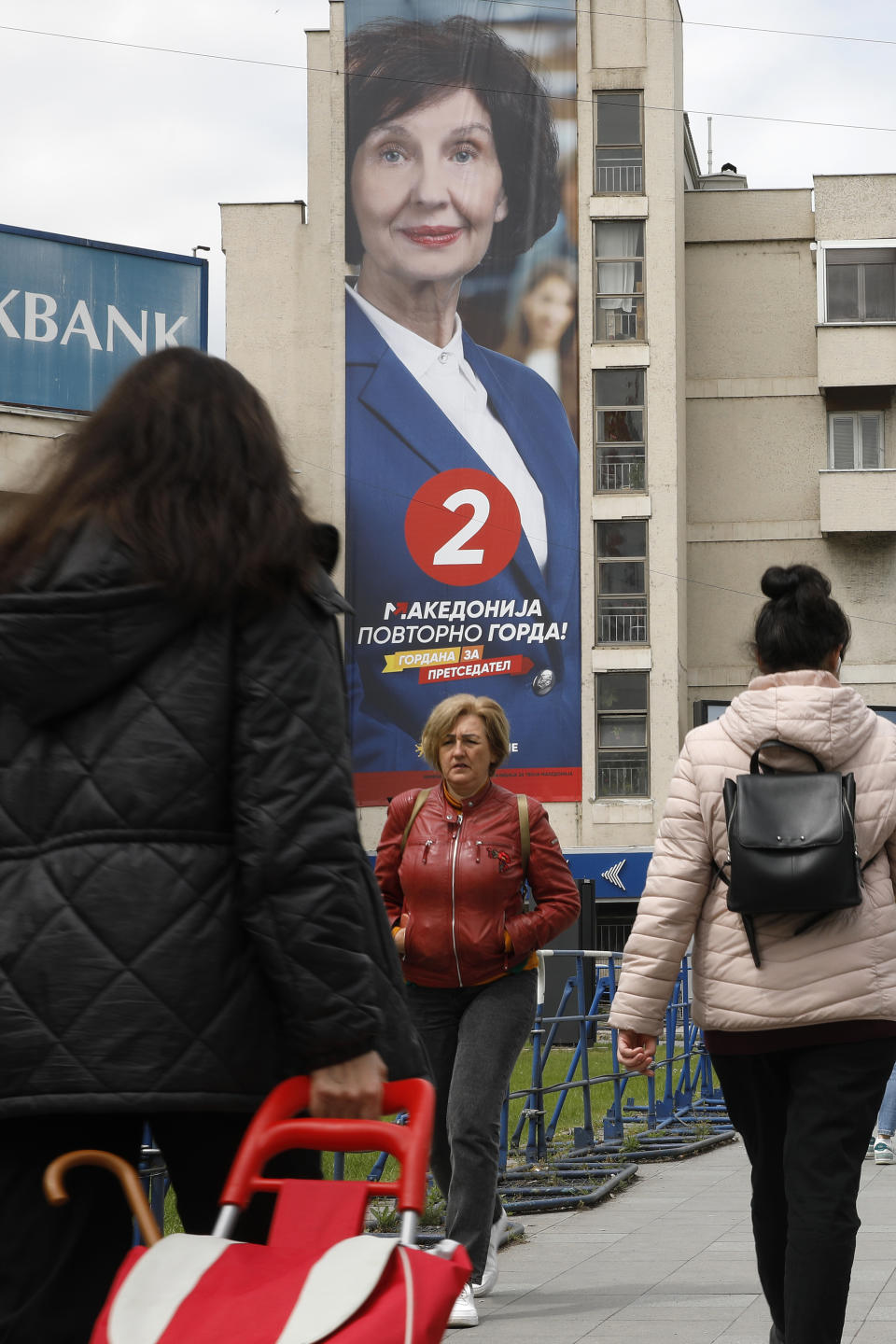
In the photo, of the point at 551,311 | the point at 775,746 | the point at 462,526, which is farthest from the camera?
the point at 551,311

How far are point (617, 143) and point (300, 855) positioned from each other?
43320 mm

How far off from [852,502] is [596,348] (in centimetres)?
690

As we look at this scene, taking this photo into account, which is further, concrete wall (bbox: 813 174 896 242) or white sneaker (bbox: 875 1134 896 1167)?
concrete wall (bbox: 813 174 896 242)

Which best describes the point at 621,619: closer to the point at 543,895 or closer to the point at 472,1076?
the point at 543,895

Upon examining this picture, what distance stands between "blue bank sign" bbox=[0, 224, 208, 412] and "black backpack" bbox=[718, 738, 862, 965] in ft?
52.6

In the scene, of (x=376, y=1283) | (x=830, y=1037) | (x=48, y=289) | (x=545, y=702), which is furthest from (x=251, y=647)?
(x=545, y=702)

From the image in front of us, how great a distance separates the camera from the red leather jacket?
Result: 6.42 meters

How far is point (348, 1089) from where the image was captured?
2904 mm

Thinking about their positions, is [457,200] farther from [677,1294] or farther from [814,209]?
[677,1294]

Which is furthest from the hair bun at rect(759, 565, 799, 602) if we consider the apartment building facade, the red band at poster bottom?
the red band at poster bottom

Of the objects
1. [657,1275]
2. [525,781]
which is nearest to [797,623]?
[657,1275]

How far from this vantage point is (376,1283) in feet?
7.89

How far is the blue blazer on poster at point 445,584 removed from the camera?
42938mm

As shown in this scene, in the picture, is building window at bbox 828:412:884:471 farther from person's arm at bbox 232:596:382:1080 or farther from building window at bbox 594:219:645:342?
person's arm at bbox 232:596:382:1080
